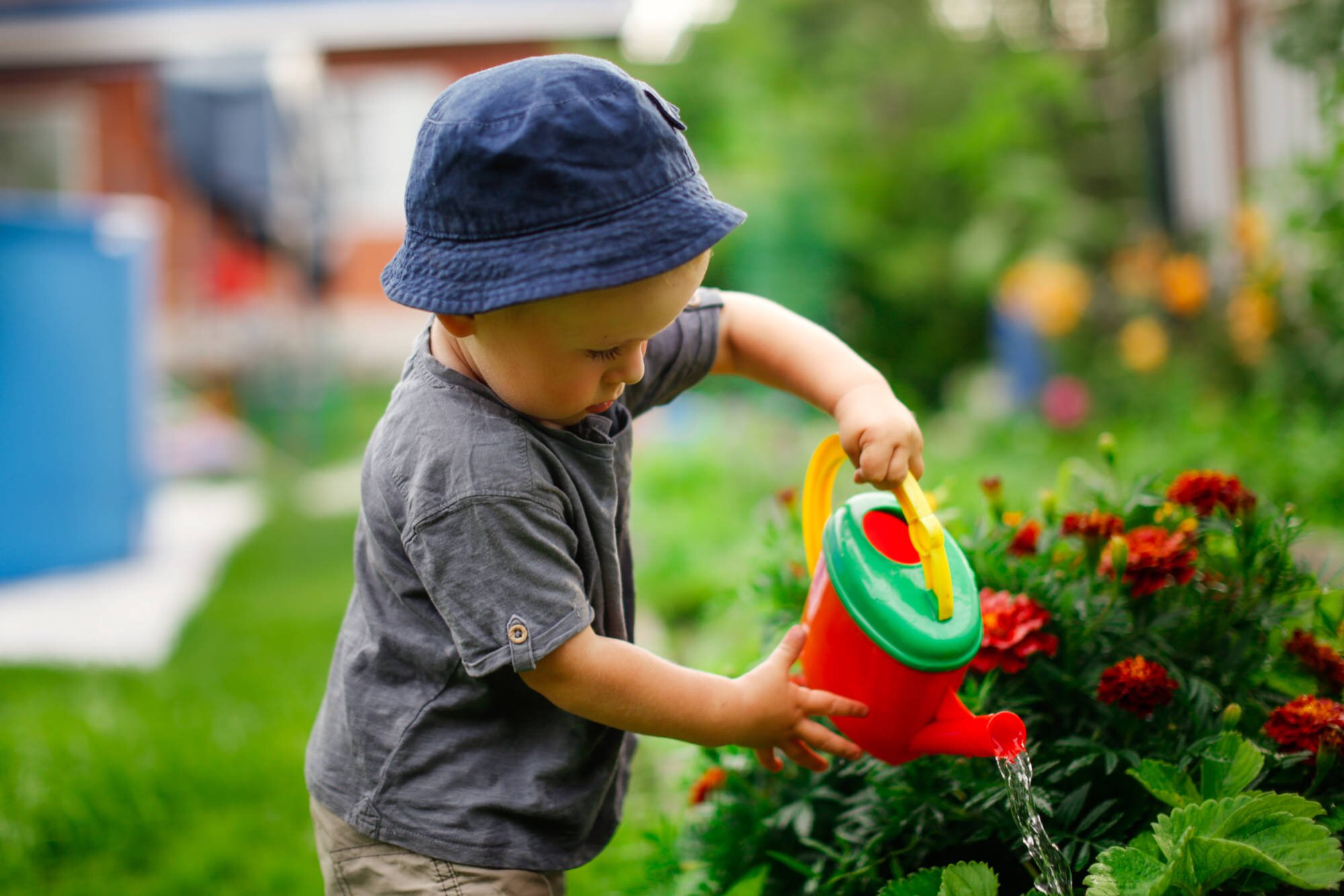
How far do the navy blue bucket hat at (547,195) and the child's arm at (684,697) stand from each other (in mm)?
384

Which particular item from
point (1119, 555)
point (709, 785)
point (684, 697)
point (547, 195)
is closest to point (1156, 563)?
point (1119, 555)

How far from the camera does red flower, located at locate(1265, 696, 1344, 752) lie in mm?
1190

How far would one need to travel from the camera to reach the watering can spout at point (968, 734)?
3.88ft

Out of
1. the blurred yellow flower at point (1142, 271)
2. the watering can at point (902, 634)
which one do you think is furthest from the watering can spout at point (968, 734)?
the blurred yellow flower at point (1142, 271)

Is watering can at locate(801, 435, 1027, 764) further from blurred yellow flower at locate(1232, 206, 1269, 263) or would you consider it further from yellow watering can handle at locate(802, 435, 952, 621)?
blurred yellow flower at locate(1232, 206, 1269, 263)

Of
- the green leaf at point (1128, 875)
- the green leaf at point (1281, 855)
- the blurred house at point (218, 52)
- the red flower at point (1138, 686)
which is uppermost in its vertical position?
the red flower at point (1138, 686)

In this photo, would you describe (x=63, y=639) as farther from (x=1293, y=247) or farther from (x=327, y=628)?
(x=1293, y=247)

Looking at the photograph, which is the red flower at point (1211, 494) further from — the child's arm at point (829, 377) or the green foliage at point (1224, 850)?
the green foliage at point (1224, 850)

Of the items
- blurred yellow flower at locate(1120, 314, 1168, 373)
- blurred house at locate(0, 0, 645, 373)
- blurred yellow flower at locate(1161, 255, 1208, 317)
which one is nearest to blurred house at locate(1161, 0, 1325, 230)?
blurred yellow flower at locate(1161, 255, 1208, 317)

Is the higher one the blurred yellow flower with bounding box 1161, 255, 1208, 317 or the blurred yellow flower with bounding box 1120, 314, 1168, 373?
the blurred yellow flower with bounding box 1161, 255, 1208, 317

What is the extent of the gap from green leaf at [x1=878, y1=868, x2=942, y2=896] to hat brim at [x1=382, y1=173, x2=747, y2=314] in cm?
68

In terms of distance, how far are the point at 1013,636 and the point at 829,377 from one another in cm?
39

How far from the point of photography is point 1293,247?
3977 millimetres

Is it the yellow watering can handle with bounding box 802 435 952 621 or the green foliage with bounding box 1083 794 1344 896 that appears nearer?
the green foliage with bounding box 1083 794 1344 896
